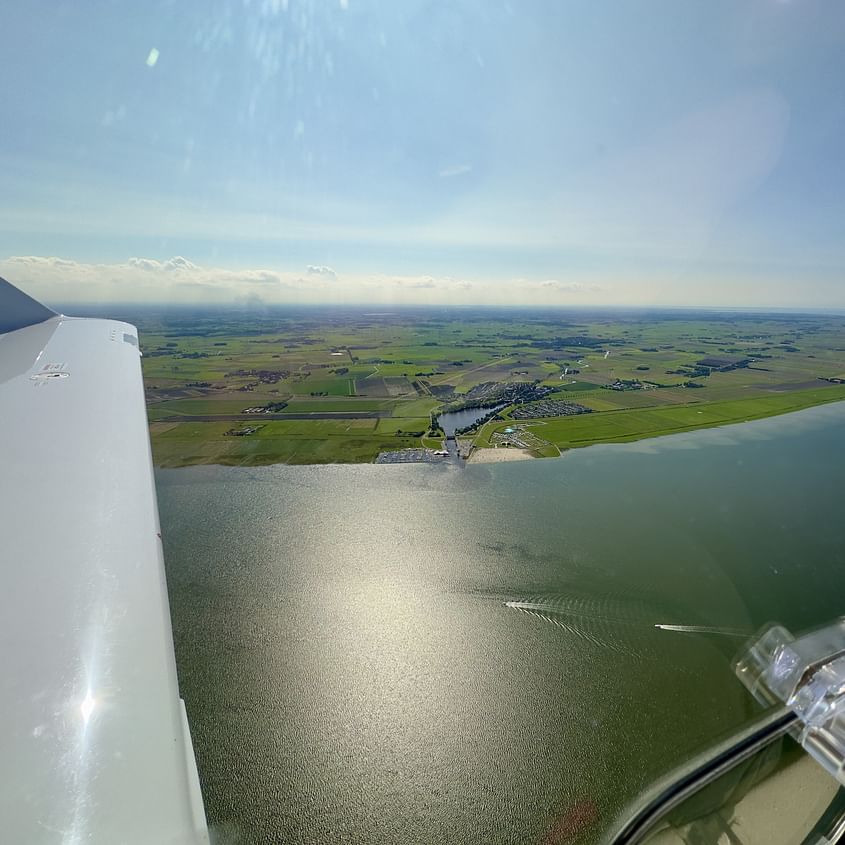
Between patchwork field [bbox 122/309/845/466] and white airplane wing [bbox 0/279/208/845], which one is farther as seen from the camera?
patchwork field [bbox 122/309/845/466]

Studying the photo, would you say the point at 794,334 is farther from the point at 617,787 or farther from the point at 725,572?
the point at 617,787

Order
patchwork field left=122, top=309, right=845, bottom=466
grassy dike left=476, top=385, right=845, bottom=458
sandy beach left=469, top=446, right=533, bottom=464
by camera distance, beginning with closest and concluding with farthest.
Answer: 1. sandy beach left=469, top=446, right=533, bottom=464
2. patchwork field left=122, top=309, right=845, bottom=466
3. grassy dike left=476, top=385, right=845, bottom=458

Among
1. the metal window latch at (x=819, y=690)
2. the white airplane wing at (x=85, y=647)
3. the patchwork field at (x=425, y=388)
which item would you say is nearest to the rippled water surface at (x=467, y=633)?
the metal window latch at (x=819, y=690)

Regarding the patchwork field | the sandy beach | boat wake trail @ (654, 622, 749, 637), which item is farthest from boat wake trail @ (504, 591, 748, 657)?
the patchwork field

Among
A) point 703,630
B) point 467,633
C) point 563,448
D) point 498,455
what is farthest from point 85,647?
point 563,448

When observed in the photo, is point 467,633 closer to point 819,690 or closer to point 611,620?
point 611,620

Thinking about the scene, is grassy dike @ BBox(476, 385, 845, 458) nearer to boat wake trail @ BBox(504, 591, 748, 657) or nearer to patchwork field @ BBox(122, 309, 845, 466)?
patchwork field @ BBox(122, 309, 845, 466)
